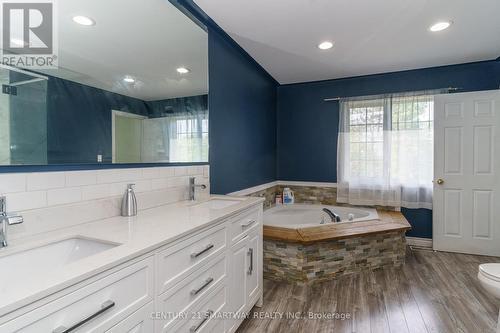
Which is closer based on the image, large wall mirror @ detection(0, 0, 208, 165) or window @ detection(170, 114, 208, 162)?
large wall mirror @ detection(0, 0, 208, 165)

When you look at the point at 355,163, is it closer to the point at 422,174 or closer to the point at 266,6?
the point at 422,174

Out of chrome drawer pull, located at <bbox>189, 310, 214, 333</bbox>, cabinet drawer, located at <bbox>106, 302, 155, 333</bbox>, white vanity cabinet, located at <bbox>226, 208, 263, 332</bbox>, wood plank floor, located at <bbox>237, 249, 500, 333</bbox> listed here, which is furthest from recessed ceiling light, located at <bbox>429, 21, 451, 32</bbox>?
cabinet drawer, located at <bbox>106, 302, 155, 333</bbox>

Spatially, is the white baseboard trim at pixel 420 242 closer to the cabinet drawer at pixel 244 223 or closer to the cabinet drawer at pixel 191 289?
the cabinet drawer at pixel 244 223

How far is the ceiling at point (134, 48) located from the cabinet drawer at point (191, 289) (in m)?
1.11

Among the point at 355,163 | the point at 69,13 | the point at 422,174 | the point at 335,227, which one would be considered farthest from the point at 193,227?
the point at 422,174

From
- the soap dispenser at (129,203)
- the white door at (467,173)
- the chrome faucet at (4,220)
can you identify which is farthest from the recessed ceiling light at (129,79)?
the white door at (467,173)

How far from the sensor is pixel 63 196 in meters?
1.20

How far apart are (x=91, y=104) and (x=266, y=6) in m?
1.48

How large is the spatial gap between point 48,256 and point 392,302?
7.97 feet

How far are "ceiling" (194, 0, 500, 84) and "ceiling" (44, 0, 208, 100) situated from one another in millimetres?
319

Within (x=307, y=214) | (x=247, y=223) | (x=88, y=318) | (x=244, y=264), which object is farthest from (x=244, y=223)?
(x=307, y=214)

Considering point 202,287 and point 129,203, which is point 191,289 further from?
point 129,203

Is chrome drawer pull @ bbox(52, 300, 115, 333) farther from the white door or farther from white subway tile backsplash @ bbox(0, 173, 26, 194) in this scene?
the white door

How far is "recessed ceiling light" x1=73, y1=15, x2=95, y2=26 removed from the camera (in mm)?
1317
